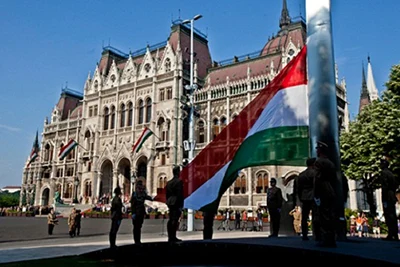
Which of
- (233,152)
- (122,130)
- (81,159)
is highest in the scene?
(122,130)

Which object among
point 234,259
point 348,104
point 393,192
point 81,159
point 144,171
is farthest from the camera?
point 81,159

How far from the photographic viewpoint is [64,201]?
54.6 metres

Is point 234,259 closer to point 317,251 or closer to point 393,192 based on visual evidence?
point 317,251

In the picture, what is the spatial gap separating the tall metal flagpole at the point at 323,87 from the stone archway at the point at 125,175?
139 feet

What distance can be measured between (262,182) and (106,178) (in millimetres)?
22508

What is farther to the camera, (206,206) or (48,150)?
(48,150)

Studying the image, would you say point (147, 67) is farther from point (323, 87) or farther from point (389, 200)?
point (389, 200)

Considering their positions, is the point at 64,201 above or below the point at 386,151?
below

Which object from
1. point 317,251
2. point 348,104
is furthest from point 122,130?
point 317,251

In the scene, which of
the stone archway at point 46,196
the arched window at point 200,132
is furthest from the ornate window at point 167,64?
the stone archway at point 46,196

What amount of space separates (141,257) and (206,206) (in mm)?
2109

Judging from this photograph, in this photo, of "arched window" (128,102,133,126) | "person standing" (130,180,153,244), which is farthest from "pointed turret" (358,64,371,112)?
"person standing" (130,180,153,244)

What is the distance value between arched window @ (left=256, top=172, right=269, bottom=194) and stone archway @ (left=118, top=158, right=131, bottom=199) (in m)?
18.2

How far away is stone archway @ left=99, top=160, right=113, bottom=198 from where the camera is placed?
51000 millimetres
